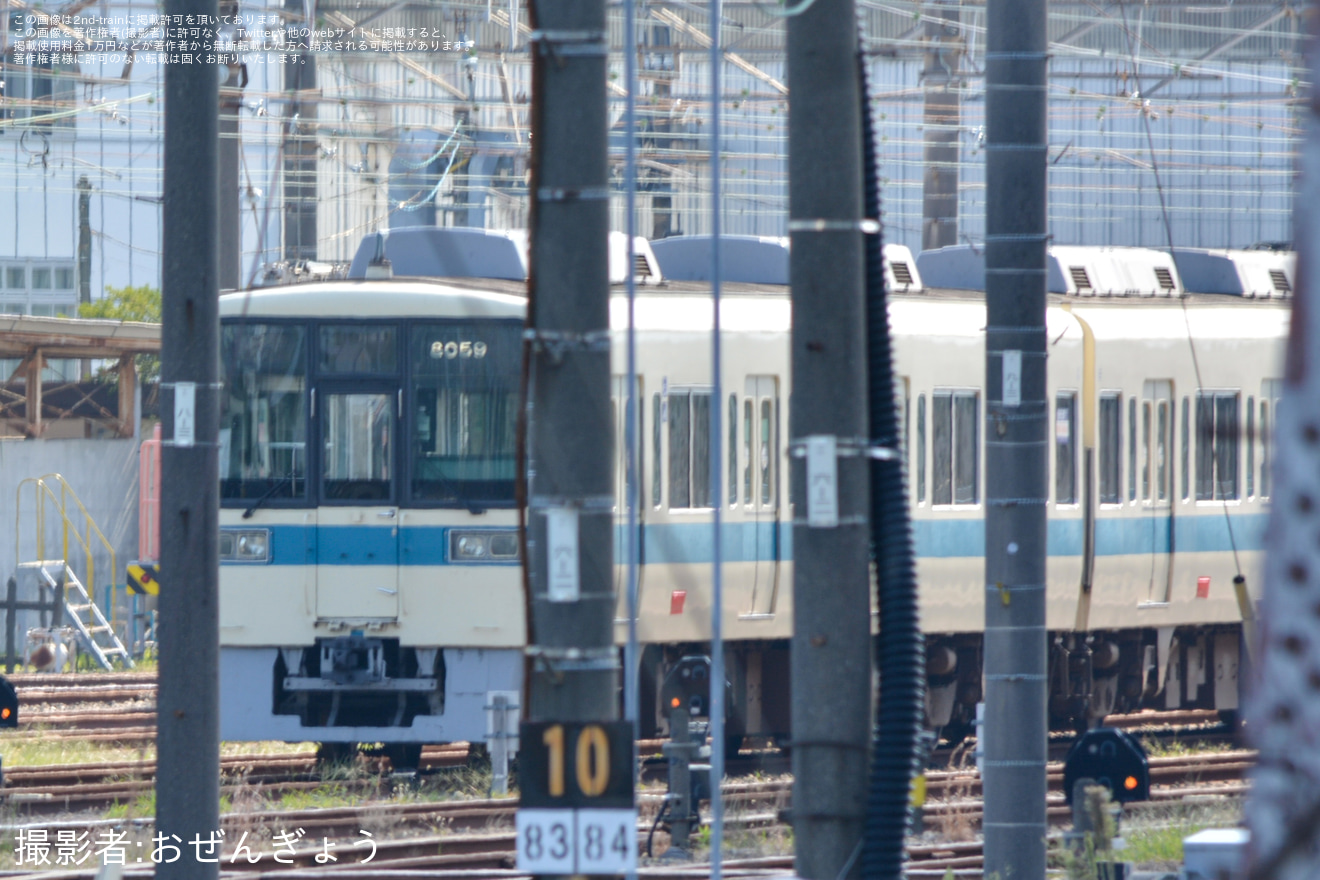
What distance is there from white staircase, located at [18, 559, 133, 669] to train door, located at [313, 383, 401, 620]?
879 cm

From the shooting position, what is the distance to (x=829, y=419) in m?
4.90

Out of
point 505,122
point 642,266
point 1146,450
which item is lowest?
point 1146,450

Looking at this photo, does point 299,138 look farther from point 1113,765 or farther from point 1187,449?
point 1113,765

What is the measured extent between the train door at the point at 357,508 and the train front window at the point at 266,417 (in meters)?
0.15

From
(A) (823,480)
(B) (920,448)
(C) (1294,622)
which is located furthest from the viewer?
(B) (920,448)

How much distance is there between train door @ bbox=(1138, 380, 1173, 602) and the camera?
1463 centimetres

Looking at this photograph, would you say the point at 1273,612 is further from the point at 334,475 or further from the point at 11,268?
the point at 11,268

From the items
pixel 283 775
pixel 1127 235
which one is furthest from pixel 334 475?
pixel 1127 235

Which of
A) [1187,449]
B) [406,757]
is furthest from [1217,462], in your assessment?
[406,757]

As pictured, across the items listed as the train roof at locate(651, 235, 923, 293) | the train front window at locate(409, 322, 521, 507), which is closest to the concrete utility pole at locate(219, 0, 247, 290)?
the train roof at locate(651, 235, 923, 293)

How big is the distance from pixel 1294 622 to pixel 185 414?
626 centimetres

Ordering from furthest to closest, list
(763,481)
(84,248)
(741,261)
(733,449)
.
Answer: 1. (84,248)
2. (741,261)
3. (763,481)
4. (733,449)

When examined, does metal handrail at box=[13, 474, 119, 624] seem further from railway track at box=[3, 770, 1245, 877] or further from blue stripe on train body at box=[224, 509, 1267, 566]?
railway track at box=[3, 770, 1245, 877]

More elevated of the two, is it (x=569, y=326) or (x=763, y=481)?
(x=569, y=326)
